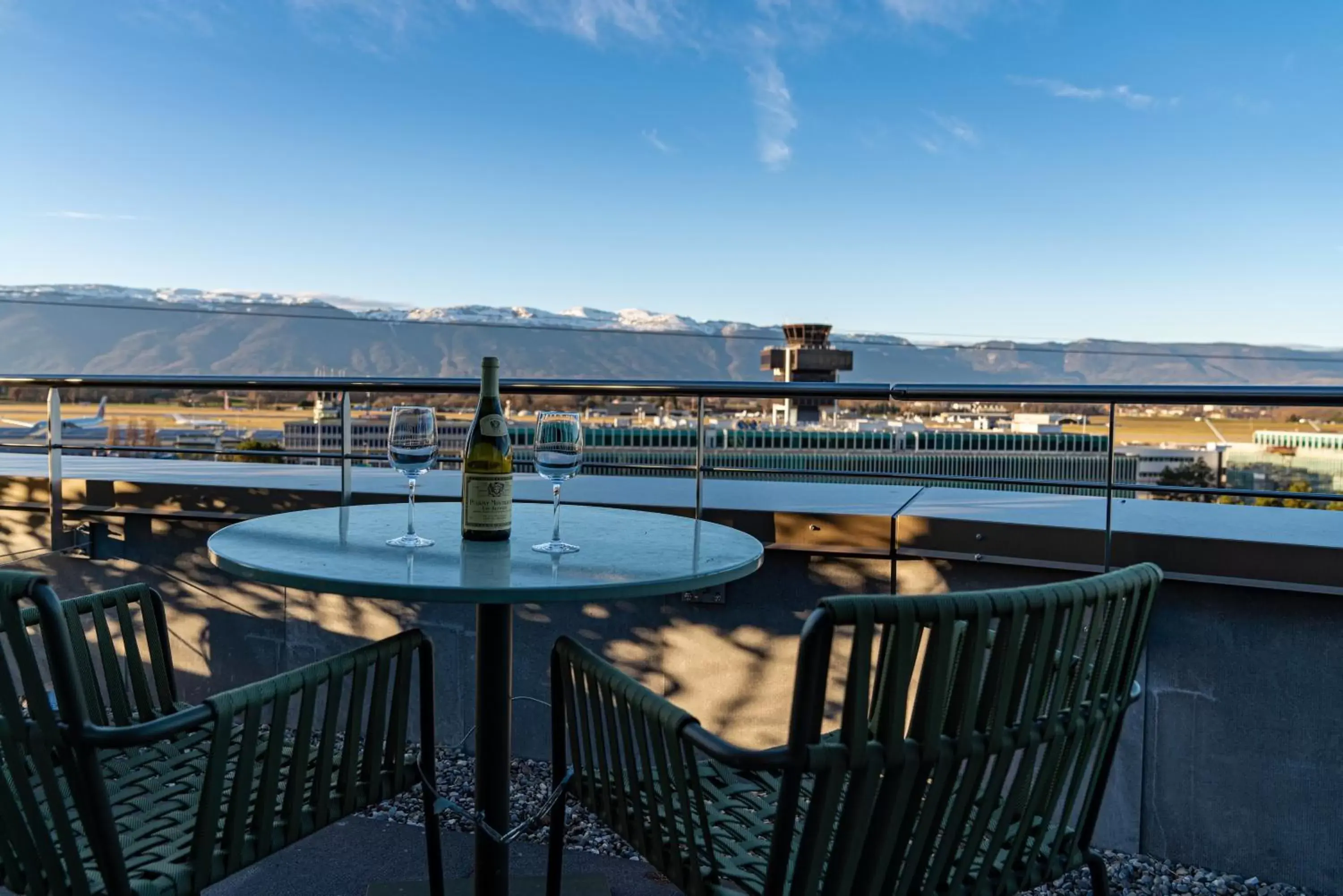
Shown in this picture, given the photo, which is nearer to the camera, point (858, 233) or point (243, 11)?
point (243, 11)

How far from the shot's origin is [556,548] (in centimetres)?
159

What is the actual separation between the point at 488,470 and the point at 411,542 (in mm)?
178

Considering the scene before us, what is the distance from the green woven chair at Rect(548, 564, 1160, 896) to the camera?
0.96 meters

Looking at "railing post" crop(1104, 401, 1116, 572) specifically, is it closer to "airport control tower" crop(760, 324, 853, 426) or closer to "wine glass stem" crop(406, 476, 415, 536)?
"wine glass stem" crop(406, 476, 415, 536)

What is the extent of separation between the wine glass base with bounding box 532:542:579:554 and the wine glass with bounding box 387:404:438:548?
20cm

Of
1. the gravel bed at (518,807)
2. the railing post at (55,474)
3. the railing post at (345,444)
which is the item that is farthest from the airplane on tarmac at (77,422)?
the gravel bed at (518,807)

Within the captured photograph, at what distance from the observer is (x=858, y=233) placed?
45656 millimetres

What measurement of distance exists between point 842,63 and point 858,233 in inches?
436

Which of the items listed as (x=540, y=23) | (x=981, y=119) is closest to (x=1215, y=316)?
(x=981, y=119)

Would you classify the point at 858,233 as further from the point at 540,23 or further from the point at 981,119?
the point at 540,23

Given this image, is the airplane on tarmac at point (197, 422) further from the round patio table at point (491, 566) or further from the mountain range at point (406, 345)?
the mountain range at point (406, 345)

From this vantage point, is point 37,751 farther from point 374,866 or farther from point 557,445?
point 374,866

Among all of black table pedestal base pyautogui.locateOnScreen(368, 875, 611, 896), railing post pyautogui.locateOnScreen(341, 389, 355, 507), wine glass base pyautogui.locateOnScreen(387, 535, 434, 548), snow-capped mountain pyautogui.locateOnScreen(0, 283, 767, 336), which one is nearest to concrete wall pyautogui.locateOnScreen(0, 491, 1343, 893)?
railing post pyautogui.locateOnScreen(341, 389, 355, 507)

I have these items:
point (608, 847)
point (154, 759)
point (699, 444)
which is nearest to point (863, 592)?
point (699, 444)
